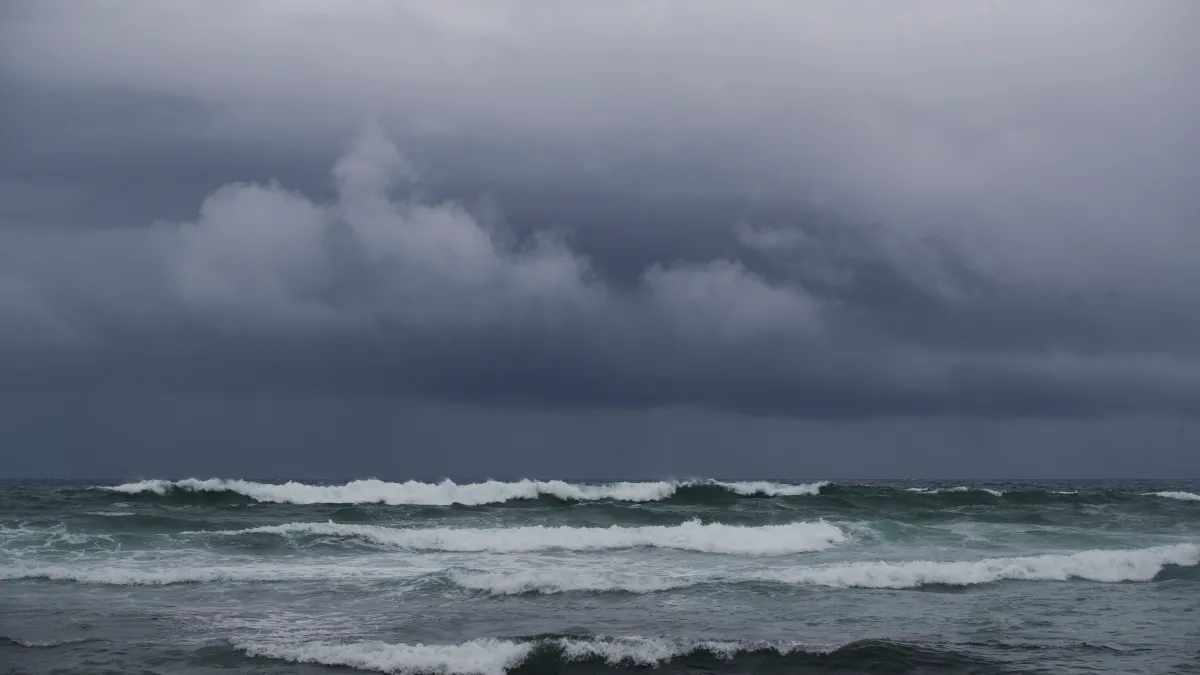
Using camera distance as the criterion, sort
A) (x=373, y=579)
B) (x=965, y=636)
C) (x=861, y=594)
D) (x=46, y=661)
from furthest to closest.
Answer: (x=373, y=579) → (x=861, y=594) → (x=965, y=636) → (x=46, y=661)

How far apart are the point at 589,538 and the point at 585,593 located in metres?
8.79

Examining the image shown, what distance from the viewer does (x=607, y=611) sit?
52.1ft

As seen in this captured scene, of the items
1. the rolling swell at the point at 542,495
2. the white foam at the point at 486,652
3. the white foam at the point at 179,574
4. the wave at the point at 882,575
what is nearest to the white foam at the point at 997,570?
the wave at the point at 882,575

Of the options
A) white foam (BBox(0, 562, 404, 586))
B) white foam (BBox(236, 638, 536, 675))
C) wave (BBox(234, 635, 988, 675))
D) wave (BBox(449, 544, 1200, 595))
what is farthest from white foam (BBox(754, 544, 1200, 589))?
white foam (BBox(0, 562, 404, 586))

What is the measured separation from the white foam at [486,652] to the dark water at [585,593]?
0.04 metres

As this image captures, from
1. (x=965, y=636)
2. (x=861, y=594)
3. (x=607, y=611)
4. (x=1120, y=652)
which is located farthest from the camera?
(x=861, y=594)

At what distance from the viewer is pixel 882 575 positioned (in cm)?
1897

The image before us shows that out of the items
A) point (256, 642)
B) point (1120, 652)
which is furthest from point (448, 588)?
point (1120, 652)

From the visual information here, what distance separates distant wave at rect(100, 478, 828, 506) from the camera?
39.6m

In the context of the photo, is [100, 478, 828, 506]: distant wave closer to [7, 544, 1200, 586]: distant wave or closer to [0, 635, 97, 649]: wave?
[7, 544, 1200, 586]: distant wave

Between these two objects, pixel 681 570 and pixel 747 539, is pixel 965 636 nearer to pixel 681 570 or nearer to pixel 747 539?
pixel 681 570

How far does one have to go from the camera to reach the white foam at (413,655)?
12.3 m

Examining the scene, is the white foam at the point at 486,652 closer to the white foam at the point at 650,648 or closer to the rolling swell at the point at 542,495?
the white foam at the point at 650,648

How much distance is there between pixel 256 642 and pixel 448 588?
5057 mm
